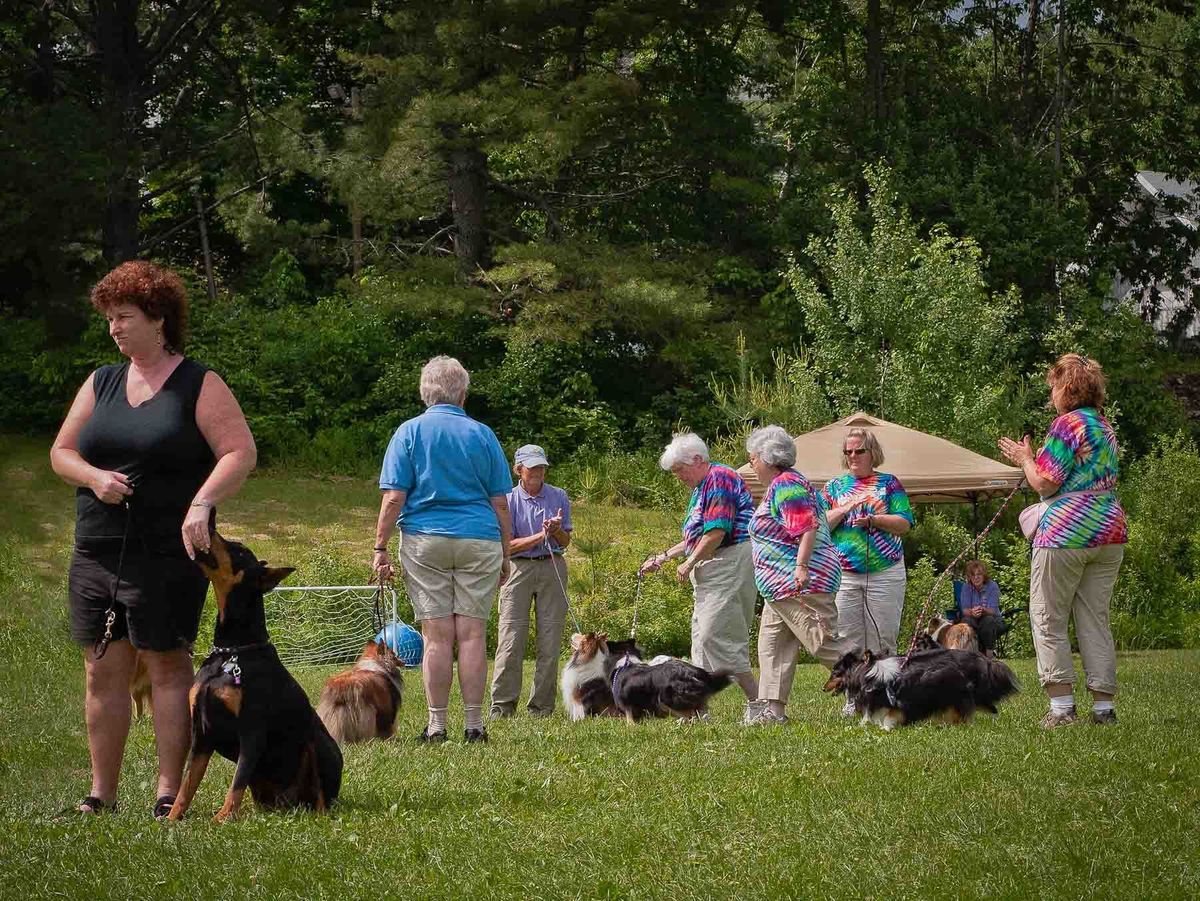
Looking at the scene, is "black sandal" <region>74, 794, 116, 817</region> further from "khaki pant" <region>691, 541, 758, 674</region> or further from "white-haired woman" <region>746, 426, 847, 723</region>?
"khaki pant" <region>691, 541, 758, 674</region>

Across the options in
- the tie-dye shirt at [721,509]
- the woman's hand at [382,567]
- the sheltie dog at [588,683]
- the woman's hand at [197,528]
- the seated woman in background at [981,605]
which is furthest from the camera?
the seated woman in background at [981,605]

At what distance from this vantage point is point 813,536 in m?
8.01

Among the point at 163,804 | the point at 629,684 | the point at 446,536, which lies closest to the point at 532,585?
the point at 629,684

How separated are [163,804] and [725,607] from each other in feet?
13.3

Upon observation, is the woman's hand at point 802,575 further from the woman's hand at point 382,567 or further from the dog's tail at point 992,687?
the woman's hand at point 382,567

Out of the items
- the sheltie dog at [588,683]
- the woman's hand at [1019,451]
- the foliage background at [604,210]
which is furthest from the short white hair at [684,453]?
the foliage background at [604,210]

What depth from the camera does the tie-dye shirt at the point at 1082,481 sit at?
7.16m

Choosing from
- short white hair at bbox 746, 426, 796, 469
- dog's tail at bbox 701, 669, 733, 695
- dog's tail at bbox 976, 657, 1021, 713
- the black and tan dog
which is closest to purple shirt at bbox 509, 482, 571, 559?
dog's tail at bbox 701, 669, 733, 695

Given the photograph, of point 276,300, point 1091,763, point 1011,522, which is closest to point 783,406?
point 1011,522

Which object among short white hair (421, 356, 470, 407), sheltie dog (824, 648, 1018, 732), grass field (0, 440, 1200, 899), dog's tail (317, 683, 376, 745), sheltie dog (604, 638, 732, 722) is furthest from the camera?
sheltie dog (604, 638, 732, 722)

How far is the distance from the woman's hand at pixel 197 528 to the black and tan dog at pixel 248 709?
7cm

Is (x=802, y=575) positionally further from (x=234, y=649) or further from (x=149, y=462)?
(x=149, y=462)

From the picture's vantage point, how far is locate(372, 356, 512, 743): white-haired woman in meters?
7.25

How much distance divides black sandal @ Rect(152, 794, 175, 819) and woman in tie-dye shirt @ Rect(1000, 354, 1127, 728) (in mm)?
4202
